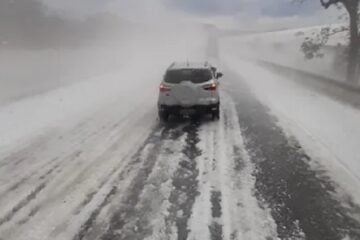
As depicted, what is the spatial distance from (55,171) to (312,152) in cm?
564

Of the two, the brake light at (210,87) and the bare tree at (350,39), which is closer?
the brake light at (210,87)

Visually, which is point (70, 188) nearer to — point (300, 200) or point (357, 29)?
point (300, 200)

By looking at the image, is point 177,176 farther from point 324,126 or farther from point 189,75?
point 324,126

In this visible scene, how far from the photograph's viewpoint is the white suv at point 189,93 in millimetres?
→ 14758

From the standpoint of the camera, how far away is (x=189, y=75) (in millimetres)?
15031

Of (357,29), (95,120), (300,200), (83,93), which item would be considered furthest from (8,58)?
(300,200)

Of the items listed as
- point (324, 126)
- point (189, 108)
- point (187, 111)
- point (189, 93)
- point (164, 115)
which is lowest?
point (324, 126)

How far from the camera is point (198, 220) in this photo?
21.6 feet

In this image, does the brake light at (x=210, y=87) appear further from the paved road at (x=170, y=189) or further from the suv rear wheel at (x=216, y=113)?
the paved road at (x=170, y=189)

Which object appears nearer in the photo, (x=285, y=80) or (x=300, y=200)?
(x=300, y=200)

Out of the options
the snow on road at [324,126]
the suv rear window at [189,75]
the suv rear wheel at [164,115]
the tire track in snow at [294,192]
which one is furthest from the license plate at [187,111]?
the snow on road at [324,126]

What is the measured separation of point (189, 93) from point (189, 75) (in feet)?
2.06

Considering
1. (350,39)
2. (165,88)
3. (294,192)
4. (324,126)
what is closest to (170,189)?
(294,192)

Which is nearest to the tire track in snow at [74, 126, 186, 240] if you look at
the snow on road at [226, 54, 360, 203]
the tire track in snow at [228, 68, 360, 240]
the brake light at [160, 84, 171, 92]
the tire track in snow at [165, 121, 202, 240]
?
the tire track in snow at [165, 121, 202, 240]
